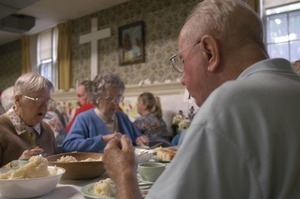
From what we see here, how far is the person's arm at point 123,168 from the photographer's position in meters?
0.84

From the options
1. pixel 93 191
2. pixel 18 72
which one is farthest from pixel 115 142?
pixel 18 72

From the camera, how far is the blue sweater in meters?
1.99

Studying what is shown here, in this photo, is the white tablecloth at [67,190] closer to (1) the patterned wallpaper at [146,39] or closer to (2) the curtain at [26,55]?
(1) the patterned wallpaper at [146,39]

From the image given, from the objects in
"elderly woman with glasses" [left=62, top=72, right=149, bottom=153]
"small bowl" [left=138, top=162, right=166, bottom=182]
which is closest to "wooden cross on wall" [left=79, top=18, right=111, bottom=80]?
"elderly woman with glasses" [left=62, top=72, right=149, bottom=153]

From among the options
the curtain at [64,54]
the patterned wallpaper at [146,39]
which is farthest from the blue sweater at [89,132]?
the curtain at [64,54]

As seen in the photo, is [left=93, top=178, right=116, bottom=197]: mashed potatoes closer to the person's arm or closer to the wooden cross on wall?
the person's arm

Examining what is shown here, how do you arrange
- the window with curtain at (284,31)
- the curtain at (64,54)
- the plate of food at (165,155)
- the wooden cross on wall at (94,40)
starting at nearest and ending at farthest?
the plate of food at (165,155), the window with curtain at (284,31), the wooden cross on wall at (94,40), the curtain at (64,54)

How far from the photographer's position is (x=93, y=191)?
1041mm

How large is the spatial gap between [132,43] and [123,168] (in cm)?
439

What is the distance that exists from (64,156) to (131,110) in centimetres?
360

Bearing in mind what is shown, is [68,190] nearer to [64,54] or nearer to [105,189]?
[105,189]

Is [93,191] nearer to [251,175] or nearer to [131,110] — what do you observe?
[251,175]

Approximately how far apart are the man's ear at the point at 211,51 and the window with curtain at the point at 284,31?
122 inches

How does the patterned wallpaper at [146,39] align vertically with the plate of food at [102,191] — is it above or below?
above
